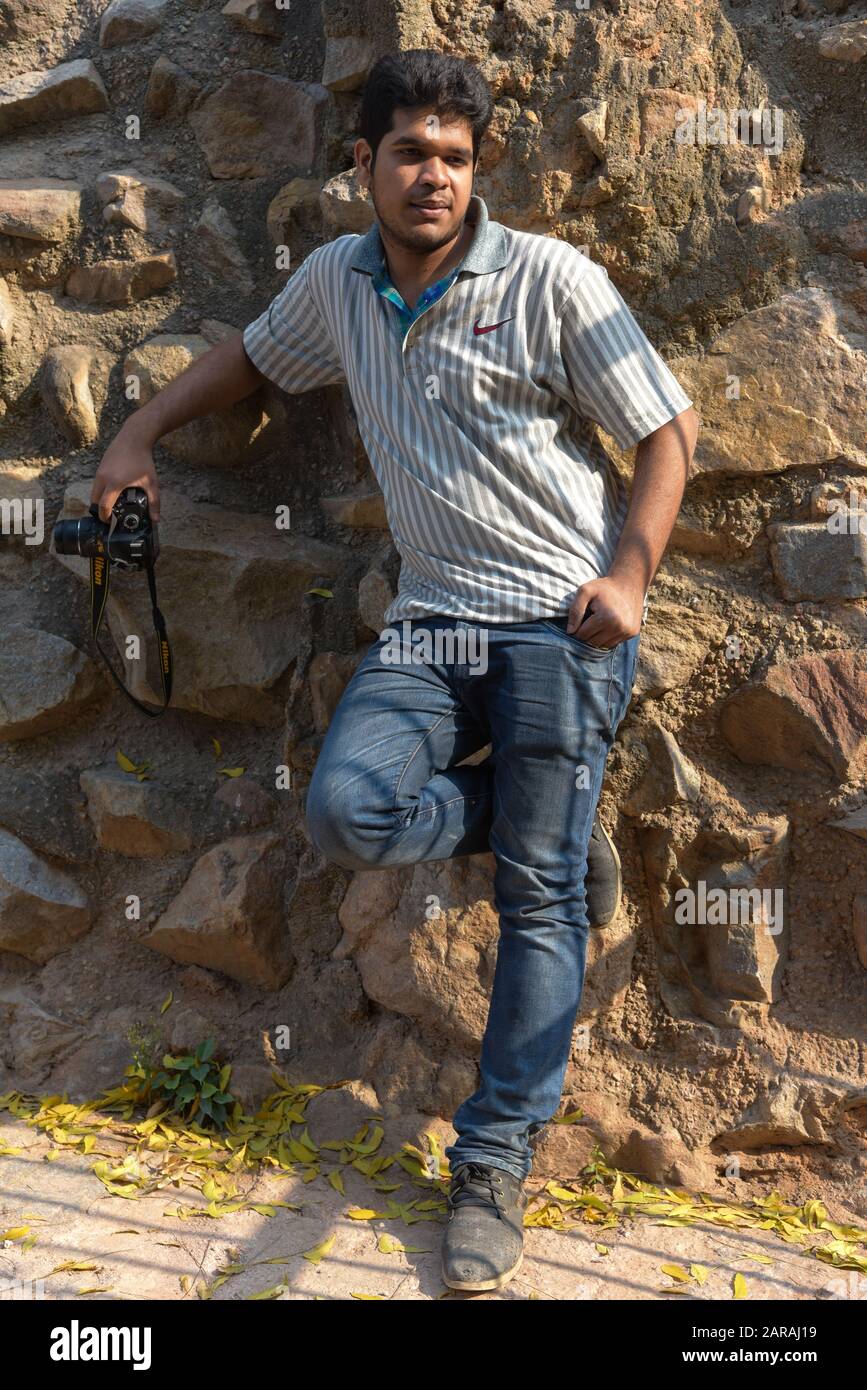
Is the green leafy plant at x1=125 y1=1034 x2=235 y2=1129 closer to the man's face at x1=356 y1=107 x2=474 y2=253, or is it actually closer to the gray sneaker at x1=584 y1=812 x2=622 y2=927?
the gray sneaker at x1=584 y1=812 x2=622 y2=927

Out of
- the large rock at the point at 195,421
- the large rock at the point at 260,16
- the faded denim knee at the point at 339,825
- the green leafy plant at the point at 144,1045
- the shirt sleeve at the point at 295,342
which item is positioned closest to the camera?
the faded denim knee at the point at 339,825

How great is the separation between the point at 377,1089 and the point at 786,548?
1.53 metres

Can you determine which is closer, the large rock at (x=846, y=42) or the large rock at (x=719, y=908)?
the large rock at (x=719, y=908)

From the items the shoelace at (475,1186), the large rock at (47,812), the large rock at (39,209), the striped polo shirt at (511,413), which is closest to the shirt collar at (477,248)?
the striped polo shirt at (511,413)

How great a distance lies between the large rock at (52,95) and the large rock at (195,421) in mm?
782

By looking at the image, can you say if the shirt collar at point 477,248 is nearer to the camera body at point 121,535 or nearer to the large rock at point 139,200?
the camera body at point 121,535

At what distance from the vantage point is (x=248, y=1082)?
3.01 metres

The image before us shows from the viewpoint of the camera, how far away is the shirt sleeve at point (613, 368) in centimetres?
248

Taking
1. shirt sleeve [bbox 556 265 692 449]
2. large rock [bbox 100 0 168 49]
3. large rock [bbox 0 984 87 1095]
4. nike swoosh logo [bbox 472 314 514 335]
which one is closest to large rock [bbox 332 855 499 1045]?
large rock [bbox 0 984 87 1095]

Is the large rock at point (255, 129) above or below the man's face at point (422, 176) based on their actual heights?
above

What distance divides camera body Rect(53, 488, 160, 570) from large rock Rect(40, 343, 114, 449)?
0.55 m

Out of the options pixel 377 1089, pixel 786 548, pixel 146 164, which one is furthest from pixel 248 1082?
pixel 146 164

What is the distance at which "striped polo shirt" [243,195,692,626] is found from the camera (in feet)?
8.21

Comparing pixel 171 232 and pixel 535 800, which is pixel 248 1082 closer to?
pixel 535 800
